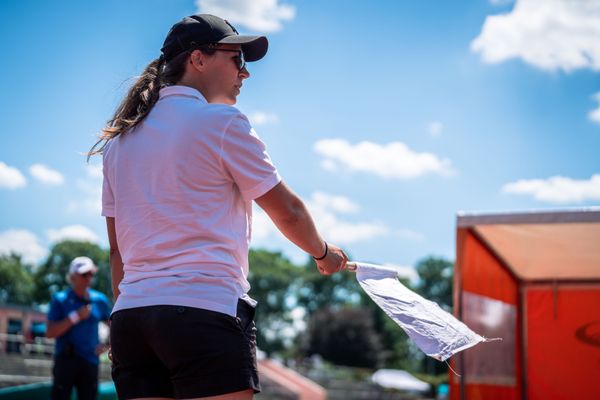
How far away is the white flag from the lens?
2.35 m

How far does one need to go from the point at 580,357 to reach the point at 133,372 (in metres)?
6.06

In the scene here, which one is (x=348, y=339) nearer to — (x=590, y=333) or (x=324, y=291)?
(x=324, y=291)

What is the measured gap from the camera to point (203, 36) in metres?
2.19

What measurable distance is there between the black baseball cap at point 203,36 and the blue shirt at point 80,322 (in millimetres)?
4810

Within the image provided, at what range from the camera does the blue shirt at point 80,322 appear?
670 cm

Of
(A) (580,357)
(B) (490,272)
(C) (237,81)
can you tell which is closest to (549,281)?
(A) (580,357)

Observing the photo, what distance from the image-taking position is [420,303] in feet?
8.40

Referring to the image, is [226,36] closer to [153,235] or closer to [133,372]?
[153,235]

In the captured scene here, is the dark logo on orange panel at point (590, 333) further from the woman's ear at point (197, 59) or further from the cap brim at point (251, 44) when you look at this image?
the woman's ear at point (197, 59)

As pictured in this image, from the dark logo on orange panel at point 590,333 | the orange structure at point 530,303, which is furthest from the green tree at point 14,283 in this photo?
the dark logo on orange panel at point 590,333

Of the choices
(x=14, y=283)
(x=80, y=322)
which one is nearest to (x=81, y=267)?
(x=80, y=322)

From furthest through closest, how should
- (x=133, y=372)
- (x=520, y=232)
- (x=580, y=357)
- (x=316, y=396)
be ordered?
(x=316, y=396) → (x=580, y=357) → (x=520, y=232) → (x=133, y=372)

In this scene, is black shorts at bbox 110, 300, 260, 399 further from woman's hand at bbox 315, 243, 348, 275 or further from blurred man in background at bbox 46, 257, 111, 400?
blurred man in background at bbox 46, 257, 111, 400

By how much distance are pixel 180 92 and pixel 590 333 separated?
6053mm
